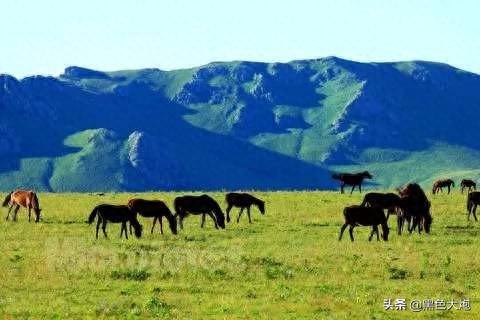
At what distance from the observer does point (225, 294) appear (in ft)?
79.2

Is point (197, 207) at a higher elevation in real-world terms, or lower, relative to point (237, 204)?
lower

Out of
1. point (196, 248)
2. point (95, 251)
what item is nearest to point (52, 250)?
point (95, 251)

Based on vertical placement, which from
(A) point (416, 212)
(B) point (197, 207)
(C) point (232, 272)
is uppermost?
(A) point (416, 212)

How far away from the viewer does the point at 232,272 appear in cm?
2752

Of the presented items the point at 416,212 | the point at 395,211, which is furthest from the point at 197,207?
the point at 416,212

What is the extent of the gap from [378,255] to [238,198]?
16.1 metres

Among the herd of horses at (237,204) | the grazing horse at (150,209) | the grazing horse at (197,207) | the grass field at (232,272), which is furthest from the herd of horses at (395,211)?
the grazing horse at (150,209)

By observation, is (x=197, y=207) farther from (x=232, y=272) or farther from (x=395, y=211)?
(x=232, y=272)

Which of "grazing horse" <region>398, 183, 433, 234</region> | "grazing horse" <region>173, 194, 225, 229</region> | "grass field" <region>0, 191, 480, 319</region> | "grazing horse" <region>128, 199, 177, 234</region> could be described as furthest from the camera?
"grazing horse" <region>173, 194, 225, 229</region>

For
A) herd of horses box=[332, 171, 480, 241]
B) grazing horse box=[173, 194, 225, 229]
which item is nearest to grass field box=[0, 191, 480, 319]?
grazing horse box=[173, 194, 225, 229]

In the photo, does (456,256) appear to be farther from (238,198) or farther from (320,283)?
(238,198)

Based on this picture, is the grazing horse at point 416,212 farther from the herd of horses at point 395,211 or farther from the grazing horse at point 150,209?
the grazing horse at point 150,209

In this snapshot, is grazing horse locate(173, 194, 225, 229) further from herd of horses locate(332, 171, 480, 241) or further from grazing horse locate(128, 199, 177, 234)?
herd of horses locate(332, 171, 480, 241)

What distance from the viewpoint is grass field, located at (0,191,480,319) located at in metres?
22.0
